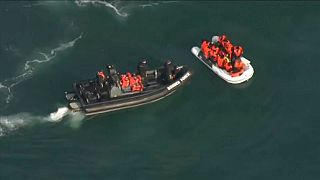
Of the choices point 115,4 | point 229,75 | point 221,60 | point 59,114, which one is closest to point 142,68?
point 221,60

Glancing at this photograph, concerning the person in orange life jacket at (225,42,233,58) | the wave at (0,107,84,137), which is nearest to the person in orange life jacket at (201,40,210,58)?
the person in orange life jacket at (225,42,233,58)

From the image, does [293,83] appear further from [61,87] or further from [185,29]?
[61,87]

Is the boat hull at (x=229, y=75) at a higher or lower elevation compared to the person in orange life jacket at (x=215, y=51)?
lower

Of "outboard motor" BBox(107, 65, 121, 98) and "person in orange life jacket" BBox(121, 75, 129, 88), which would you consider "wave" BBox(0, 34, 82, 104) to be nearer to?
"outboard motor" BBox(107, 65, 121, 98)

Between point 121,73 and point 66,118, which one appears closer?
point 66,118

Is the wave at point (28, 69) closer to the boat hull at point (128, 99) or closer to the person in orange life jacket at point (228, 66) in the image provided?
the boat hull at point (128, 99)

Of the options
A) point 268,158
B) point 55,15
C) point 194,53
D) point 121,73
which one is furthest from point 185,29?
point 268,158

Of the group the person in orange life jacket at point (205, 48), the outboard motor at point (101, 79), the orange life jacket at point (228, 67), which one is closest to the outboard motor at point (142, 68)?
the outboard motor at point (101, 79)
